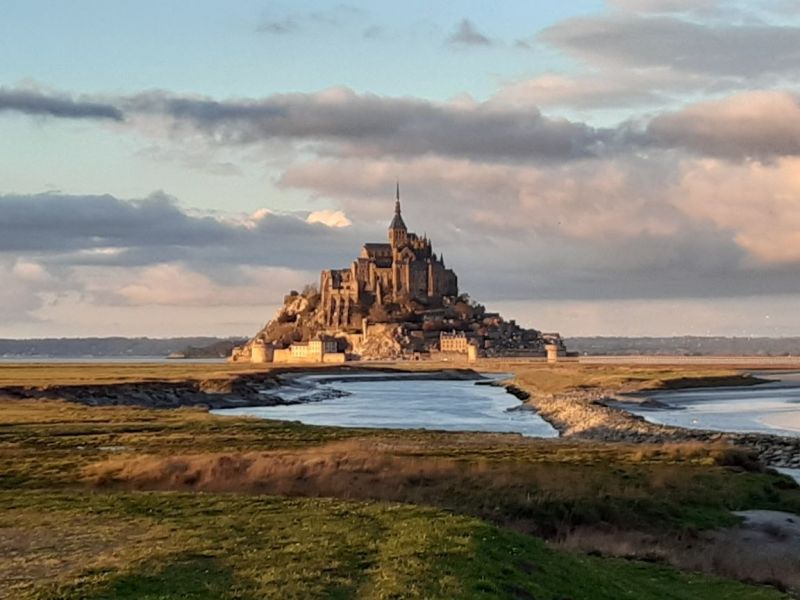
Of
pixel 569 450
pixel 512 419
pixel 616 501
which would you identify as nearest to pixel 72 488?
pixel 616 501

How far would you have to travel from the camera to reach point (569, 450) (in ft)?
130

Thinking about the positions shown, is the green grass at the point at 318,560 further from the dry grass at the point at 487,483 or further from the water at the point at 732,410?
the water at the point at 732,410

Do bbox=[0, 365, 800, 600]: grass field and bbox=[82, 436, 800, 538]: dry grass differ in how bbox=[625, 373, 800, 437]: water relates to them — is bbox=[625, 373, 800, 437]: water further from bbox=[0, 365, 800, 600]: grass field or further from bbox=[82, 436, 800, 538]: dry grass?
bbox=[82, 436, 800, 538]: dry grass

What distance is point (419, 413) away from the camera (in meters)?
79.9

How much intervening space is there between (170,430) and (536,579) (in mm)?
34433

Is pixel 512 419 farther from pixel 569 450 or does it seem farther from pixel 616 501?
pixel 616 501

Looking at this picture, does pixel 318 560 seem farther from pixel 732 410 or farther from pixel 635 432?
A: pixel 732 410

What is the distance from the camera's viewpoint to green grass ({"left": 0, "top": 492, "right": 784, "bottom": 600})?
14.7 meters

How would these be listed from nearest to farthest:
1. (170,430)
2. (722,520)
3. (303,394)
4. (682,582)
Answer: (682,582) → (722,520) → (170,430) → (303,394)

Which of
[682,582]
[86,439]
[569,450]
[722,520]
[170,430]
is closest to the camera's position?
[682,582]

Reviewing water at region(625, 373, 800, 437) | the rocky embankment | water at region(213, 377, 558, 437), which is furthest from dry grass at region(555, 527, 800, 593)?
water at region(625, 373, 800, 437)

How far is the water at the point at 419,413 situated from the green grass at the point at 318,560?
37.0m

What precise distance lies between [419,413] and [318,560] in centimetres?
6369

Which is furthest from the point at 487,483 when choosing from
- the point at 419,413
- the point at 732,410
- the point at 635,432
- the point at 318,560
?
the point at 732,410
